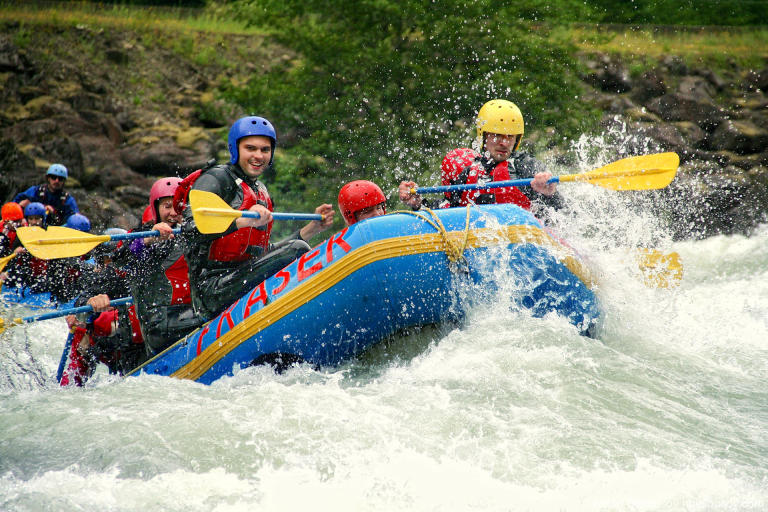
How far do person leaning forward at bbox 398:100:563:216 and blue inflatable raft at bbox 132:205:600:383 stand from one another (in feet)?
2.49

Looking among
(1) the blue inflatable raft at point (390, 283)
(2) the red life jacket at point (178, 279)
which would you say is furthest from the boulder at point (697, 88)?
(2) the red life jacket at point (178, 279)

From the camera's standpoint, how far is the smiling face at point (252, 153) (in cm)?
504

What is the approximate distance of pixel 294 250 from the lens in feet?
16.5

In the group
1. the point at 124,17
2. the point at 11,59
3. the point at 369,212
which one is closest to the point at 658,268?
the point at 369,212

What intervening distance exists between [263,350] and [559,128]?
9860 millimetres

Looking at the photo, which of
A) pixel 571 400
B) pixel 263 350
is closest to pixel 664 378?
pixel 571 400

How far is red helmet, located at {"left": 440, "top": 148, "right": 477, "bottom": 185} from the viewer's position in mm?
5867

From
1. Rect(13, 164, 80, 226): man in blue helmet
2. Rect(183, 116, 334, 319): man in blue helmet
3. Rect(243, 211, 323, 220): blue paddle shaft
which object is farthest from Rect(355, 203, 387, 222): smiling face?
Rect(13, 164, 80, 226): man in blue helmet

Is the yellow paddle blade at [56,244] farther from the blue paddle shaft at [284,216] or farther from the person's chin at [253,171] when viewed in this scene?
the blue paddle shaft at [284,216]

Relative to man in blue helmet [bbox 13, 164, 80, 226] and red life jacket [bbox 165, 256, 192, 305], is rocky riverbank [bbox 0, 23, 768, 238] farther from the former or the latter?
red life jacket [bbox 165, 256, 192, 305]

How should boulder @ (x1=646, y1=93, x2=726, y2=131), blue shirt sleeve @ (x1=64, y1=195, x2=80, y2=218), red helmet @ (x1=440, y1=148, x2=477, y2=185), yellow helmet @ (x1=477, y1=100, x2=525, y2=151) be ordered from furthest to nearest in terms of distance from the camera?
boulder @ (x1=646, y1=93, x2=726, y2=131) < blue shirt sleeve @ (x1=64, y1=195, x2=80, y2=218) < red helmet @ (x1=440, y1=148, x2=477, y2=185) < yellow helmet @ (x1=477, y1=100, x2=525, y2=151)

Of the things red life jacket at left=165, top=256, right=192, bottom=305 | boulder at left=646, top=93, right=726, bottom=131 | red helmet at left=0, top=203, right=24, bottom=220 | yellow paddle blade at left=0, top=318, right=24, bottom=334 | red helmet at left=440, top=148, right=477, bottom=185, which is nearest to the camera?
yellow paddle blade at left=0, top=318, right=24, bottom=334

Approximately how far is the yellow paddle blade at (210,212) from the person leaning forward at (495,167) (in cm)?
139

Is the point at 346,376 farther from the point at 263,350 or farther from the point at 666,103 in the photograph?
the point at 666,103
